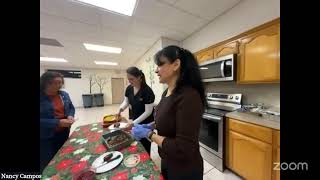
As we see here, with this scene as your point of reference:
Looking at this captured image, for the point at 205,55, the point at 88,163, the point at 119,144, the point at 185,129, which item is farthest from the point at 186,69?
the point at 205,55

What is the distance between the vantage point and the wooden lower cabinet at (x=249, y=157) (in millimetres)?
1248

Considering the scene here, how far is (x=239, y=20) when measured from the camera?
187 centimetres

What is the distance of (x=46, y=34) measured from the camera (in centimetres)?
263

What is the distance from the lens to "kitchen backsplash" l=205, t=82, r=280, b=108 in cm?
158

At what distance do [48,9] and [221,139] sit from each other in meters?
2.99

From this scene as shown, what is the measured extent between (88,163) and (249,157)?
1.56m

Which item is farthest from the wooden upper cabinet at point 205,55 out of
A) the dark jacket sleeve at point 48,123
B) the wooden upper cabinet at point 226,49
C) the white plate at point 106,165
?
the dark jacket sleeve at point 48,123

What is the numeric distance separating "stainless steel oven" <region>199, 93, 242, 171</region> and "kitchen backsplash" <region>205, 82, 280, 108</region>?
10 cm

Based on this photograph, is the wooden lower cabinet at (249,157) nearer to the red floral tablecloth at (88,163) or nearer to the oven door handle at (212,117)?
the oven door handle at (212,117)

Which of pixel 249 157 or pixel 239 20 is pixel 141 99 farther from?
pixel 239 20

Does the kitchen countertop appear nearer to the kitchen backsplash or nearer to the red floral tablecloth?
the kitchen backsplash

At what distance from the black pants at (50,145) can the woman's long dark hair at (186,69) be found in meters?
1.20

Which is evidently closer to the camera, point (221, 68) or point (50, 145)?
point (50, 145)
